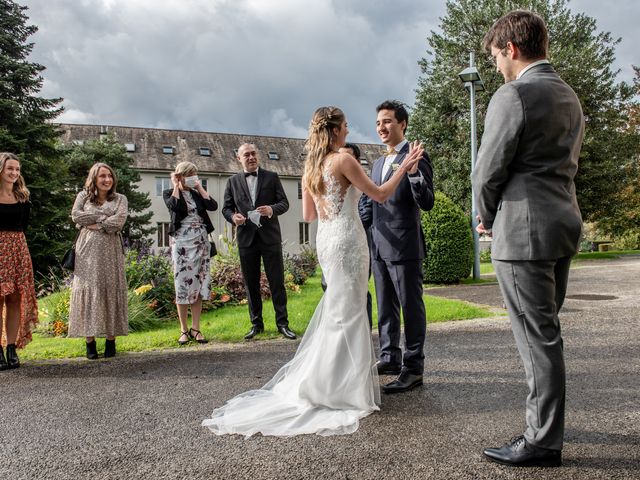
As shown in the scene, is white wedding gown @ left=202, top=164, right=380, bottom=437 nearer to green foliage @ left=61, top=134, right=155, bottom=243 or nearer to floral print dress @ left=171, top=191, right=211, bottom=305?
floral print dress @ left=171, top=191, right=211, bottom=305

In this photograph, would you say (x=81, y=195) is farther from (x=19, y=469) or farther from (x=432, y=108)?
(x=432, y=108)

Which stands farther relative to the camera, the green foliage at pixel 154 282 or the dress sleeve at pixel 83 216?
the green foliage at pixel 154 282

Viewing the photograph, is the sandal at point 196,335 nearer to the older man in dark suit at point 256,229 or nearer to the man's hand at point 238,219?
the older man in dark suit at point 256,229

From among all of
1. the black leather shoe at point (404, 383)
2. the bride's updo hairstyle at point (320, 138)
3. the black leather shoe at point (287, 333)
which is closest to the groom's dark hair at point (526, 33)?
the bride's updo hairstyle at point (320, 138)

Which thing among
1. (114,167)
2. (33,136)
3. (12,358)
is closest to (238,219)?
(12,358)

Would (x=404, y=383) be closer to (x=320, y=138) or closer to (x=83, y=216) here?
(x=320, y=138)

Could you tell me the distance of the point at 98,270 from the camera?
604cm

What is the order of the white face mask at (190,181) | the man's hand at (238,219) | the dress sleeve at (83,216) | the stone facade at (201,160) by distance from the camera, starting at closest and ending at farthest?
the dress sleeve at (83,216)
the white face mask at (190,181)
the man's hand at (238,219)
the stone facade at (201,160)

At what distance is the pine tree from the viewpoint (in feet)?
59.8

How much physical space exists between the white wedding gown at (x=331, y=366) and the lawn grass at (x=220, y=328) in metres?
2.94

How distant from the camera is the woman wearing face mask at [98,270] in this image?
19.5 feet

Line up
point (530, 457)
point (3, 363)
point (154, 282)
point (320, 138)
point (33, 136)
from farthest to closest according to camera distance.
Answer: point (33, 136) → point (154, 282) → point (3, 363) → point (320, 138) → point (530, 457)

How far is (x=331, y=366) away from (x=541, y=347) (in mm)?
1654

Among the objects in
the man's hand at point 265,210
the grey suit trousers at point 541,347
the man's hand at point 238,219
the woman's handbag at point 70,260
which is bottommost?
the grey suit trousers at point 541,347
